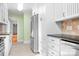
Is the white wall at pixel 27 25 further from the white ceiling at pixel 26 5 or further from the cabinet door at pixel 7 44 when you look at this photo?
the cabinet door at pixel 7 44

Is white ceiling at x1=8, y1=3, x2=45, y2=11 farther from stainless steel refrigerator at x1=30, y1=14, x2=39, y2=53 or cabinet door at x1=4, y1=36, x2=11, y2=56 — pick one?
cabinet door at x1=4, y1=36, x2=11, y2=56

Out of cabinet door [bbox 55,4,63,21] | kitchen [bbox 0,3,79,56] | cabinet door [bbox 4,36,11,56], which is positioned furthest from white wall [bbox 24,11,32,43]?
cabinet door [bbox 55,4,63,21]

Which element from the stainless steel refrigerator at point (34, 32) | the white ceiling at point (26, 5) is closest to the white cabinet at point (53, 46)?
the stainless steel refrigerator at point (34, 32)

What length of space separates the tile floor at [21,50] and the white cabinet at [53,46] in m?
0.32

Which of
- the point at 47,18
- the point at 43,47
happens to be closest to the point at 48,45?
the point at 43,47

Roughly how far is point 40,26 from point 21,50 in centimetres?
49

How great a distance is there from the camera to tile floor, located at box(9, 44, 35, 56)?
2.09 meters

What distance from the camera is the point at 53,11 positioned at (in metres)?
2.21

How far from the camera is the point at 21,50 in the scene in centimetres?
213

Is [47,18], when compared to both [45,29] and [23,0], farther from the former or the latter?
[23,0]

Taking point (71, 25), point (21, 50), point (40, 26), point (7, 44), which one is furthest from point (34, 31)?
point (71, 25)

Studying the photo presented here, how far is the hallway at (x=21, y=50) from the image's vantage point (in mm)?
2092

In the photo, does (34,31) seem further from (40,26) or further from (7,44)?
(7,44)

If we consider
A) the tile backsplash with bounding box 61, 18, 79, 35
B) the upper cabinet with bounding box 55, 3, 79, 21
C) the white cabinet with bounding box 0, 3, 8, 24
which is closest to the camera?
the white cabinet with bounding box 0, 3, 8, 24
